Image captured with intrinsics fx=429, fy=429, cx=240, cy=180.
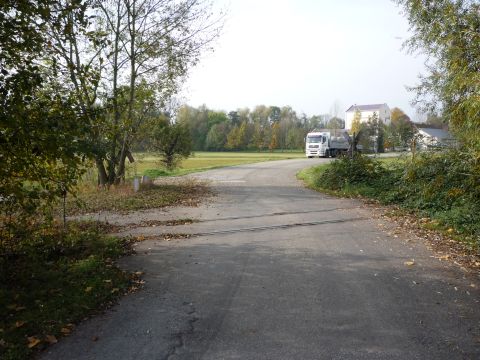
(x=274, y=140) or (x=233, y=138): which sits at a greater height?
(x=233, y=138)

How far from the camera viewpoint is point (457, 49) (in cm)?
874

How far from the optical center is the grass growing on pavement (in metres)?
4.75

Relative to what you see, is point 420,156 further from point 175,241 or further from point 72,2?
point 72,2

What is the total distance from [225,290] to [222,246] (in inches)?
105

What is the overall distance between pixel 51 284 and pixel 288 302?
3350 mm

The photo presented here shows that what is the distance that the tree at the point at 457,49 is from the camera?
26.6 ft

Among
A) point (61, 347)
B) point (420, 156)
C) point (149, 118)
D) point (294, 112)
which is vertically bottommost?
point (61, 347)

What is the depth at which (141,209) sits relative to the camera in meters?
13.8

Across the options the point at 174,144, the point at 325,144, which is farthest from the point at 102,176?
the point at 325,144

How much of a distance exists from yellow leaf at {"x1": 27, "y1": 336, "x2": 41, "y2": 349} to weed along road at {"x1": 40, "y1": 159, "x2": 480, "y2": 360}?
0.62ft

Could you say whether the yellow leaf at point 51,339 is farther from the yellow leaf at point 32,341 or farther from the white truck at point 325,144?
the white truck at point 325,144

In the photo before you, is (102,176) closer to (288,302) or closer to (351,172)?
(351,172)

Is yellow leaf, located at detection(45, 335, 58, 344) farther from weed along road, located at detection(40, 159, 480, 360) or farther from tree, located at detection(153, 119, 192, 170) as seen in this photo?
tree, located at detection(153, 119, 192, 170)

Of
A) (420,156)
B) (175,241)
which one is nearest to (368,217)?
(420,156)
